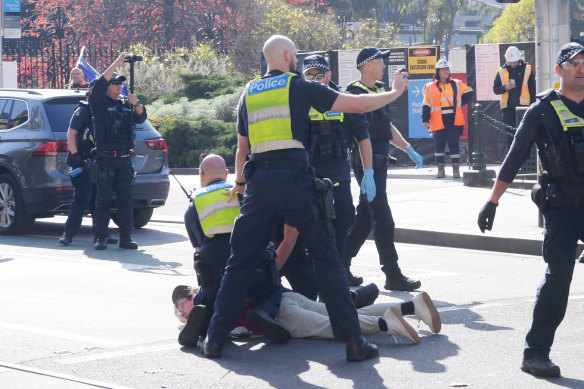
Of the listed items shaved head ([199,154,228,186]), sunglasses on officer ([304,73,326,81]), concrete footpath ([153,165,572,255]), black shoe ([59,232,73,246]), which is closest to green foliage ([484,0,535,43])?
concrete footpath ([153,165,572,255])

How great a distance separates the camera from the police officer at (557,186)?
5.81 metres

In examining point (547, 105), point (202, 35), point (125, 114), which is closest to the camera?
point (547, 105)

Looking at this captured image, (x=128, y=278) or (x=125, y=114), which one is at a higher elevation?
(x=125, y=114)

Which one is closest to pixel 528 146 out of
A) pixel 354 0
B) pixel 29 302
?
pixel 29 302

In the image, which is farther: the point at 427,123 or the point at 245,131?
the point at 427,123

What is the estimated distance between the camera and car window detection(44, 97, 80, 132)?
12.9m

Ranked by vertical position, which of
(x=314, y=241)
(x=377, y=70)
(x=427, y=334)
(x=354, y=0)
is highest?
(x=354, y=0)

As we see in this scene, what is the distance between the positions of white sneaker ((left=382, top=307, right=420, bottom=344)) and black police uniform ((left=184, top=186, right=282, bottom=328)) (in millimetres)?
730

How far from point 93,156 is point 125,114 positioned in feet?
1.90

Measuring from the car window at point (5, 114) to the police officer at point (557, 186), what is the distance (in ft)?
28.8

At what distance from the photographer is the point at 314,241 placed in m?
6.30

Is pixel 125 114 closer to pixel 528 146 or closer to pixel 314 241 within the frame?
pixel 314 241

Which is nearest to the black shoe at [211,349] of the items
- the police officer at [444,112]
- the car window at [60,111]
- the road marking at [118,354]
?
the road marking at [118,354]

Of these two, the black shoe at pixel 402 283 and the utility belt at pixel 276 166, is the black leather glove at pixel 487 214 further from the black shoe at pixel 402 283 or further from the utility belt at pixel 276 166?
the black shoe at pixel 402 283
